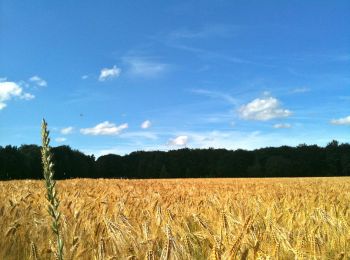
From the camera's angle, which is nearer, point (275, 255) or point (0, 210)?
point (275, 255)

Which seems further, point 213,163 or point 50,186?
point 213,163

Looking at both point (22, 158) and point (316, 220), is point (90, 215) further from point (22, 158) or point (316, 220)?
point (22, 158)

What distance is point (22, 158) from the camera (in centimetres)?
6531

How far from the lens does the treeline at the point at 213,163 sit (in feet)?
275

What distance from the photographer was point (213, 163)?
3880 inches

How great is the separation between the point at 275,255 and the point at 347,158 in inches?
3655

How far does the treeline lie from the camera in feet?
275

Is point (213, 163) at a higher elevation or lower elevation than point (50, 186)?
higher

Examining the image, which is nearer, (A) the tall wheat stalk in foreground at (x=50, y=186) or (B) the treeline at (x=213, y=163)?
(A) the tall wheat stalk in foreground at (x=50, y=186)

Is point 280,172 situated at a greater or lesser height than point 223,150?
lesser

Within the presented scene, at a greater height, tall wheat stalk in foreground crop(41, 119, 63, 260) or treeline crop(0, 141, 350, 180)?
treeline crop(0, 141, 350, 180)

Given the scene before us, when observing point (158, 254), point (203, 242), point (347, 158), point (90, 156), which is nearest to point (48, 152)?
point (158, 254)

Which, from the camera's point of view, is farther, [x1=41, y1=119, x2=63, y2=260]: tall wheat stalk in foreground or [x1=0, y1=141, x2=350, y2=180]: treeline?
[x1=0, y1=141, x2=350, y2=180]: treeline

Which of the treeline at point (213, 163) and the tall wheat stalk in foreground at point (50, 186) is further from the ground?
the treeline at point (213, 163)
